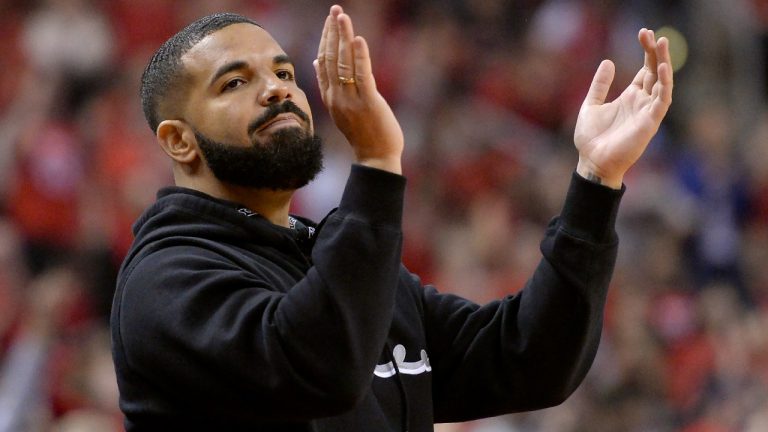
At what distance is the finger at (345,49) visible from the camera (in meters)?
2.23

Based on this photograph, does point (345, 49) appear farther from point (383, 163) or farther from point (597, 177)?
point (597, 177)

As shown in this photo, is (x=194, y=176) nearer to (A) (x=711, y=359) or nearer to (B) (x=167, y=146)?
(B) (x=167, y=146)

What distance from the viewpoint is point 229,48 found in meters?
2.65

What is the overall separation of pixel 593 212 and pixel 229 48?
2.55 ft

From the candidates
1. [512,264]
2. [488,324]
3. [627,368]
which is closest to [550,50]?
[512,264]

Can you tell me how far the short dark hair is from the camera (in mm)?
2701

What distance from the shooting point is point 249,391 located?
219 cm

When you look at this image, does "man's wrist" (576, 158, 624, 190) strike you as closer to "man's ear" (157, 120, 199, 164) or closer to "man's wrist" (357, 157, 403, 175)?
"man's wrist" (357, 157, 403, 175)

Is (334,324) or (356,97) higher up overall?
(356,97)

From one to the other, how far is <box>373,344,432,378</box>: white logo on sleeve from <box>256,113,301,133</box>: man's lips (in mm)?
485

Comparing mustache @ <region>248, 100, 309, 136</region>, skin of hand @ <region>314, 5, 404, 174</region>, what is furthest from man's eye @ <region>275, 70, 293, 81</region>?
skin of hand @ <region>314, 5, 404, 174</region>

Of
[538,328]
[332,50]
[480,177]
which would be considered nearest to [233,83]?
[332,50]

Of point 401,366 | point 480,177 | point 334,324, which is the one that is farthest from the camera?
point 480,177

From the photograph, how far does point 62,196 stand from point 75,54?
98 centimetres
